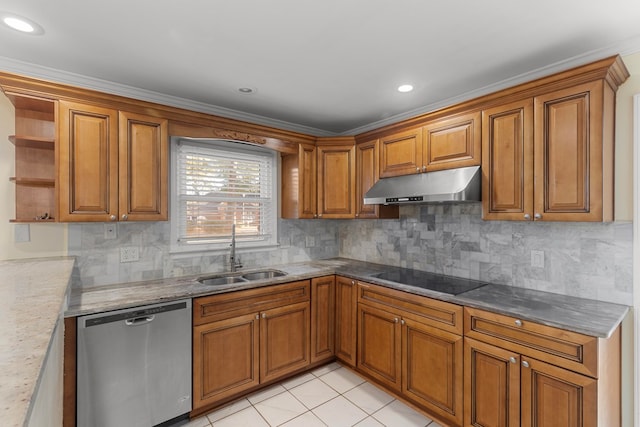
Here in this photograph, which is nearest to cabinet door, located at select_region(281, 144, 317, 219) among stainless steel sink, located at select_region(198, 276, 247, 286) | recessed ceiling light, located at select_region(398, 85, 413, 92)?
stainless steel sink, located at select_region(198, 276, 247, 286)

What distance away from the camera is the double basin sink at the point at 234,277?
2809mm

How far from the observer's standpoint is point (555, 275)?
2201mm

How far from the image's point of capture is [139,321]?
6.67 ft

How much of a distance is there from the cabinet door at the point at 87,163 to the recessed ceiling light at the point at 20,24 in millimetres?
426

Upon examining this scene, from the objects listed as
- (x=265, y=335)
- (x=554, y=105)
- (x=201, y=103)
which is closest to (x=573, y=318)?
(x=554, y=105)

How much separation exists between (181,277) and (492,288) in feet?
8.38

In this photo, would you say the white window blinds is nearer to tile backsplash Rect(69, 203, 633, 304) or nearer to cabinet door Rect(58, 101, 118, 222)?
tile backsplash Rect(69, 203, 633, 304)

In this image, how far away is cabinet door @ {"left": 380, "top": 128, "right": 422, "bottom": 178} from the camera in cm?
273

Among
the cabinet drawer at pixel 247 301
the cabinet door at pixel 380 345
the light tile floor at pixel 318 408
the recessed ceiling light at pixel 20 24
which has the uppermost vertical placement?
the recessed ceiling light at pixel 20 24

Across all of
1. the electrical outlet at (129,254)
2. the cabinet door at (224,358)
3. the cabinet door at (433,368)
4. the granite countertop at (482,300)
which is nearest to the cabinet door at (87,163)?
the electrical outlet at (129,254)

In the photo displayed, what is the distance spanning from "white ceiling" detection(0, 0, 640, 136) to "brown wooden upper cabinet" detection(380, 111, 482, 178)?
33cm

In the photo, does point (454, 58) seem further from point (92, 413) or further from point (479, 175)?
point (92, 413)

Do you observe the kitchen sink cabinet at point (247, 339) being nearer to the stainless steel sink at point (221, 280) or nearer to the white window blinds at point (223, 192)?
the stainless steel sink at point (221, 280)

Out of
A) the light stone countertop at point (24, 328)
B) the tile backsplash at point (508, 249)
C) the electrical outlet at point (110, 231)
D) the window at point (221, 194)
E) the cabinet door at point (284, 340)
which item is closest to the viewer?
the light stone countertop at point (24, 328)
